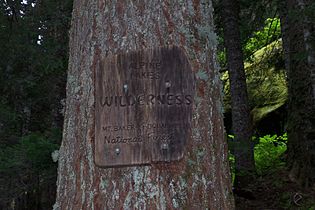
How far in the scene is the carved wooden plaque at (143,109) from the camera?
7.32ft

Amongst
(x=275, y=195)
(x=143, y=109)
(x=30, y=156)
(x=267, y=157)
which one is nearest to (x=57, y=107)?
(x=30, y=156)

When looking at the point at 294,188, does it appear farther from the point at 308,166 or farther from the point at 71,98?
the point at 71,98

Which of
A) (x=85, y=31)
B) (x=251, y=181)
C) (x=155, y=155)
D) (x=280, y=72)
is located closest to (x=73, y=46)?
(x=85, y=31)

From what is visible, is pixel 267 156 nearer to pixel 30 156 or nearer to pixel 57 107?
pixel 57 107

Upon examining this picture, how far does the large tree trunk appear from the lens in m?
2.22

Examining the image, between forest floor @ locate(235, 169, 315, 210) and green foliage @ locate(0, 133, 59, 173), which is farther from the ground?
green foliage @ locate(0, 133, 59, 173)

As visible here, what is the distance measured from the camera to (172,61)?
233 centimetres

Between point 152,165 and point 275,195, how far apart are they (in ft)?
21.2

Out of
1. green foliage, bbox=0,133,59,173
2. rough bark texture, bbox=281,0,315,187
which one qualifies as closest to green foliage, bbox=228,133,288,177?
rough bark texture, bbox=281,0,315,187

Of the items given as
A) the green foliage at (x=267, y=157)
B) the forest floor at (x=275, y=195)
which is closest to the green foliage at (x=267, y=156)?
the green foliage at (x=267, y=157)

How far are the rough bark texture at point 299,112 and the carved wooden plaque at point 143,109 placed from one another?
5.87 meters

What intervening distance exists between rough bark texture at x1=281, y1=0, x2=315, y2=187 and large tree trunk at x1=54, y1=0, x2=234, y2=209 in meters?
5.67

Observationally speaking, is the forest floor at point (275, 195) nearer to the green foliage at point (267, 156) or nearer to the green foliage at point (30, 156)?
the green foliage at point (267, 156)

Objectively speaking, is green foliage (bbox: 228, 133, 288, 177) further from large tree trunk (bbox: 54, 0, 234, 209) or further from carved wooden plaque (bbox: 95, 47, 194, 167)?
carved wooden plaque (bbox: 95, 47, 194, 167)
